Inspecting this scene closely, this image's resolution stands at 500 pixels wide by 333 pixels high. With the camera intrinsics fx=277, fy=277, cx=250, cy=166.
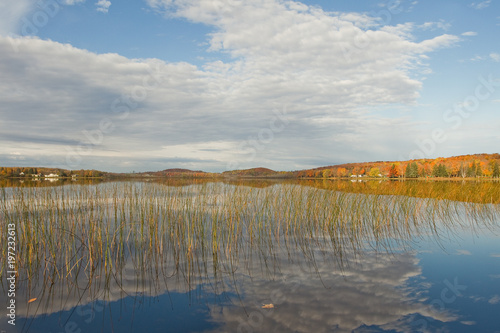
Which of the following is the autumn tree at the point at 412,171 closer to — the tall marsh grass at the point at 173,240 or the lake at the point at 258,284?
the tall marsh grass at the point at 173,240

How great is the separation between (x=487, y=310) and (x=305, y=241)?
161 inches

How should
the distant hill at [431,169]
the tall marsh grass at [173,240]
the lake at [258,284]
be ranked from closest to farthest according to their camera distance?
the lake at [258,284], the tall marsh grass at [173,240], the distant hill at [431,169]

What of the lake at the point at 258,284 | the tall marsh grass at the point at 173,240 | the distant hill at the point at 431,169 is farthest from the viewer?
the distant hill at the point at 431,169

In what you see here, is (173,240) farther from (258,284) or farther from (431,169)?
(431,169)

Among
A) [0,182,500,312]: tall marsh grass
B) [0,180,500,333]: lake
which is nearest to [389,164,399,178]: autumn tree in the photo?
[0,182,500,312]: tall marsh grass

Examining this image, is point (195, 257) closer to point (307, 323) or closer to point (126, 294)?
point (126, 294)

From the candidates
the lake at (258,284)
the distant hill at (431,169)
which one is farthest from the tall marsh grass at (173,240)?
the distant hill at (431,169)

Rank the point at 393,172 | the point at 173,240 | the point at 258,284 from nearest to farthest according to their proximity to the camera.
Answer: the point at 258,284 < the point at 173,240 < the point at 393,172

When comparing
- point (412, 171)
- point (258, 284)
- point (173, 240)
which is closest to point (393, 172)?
point (412, 171)

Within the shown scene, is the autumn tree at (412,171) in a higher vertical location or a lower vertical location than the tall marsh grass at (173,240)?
higher

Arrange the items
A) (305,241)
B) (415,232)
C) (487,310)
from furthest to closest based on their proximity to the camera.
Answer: (415,232) < (305,241) < (487,310)

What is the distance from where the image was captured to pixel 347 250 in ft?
23.2

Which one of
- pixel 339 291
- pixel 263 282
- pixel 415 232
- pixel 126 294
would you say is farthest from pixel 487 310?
pixel 126 294

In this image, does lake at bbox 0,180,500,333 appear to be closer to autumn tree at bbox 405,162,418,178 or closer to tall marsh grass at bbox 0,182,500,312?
tall marsh grass at bbox 0,182,500,312
